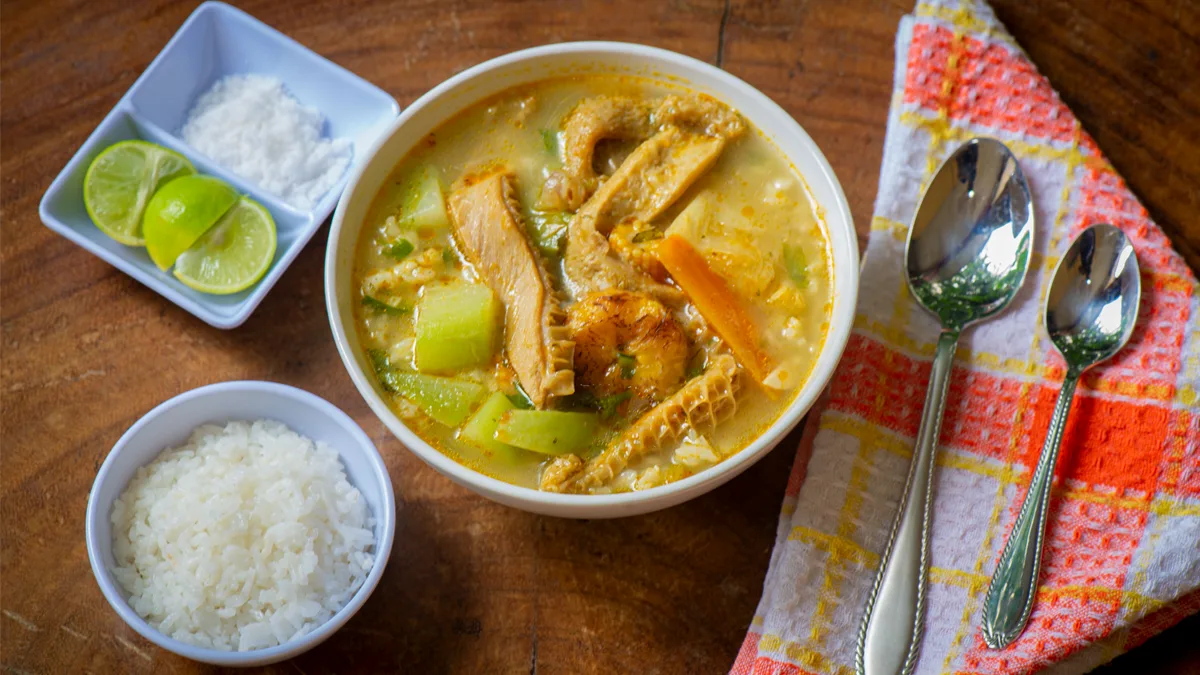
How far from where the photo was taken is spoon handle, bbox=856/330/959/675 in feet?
7.75

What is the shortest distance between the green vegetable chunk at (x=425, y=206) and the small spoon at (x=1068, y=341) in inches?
58.6

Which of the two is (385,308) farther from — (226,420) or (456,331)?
(226,420)

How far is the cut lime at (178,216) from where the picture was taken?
270 cm

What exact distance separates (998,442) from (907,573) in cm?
39

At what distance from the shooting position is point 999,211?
2689mm

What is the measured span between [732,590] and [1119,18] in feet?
6.29

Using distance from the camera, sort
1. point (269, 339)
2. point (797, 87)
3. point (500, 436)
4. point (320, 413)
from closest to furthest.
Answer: point (500, 436) < point (320, 413) < point (269, 339) < point (797, 87)

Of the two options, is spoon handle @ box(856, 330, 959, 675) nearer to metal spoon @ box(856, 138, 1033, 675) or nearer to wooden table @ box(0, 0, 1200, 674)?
metal spoon @ box(856, 138, 1033, 675)

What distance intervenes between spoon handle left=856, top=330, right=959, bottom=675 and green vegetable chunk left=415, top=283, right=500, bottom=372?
3.37 feet

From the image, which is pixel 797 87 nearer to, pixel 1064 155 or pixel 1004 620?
pixel 1064 155

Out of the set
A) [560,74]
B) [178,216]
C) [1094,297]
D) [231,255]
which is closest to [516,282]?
[560,74]

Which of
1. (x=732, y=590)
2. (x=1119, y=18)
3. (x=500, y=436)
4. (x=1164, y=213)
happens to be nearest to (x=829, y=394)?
(x=732, y=590)

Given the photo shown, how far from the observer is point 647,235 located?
247 centimetres

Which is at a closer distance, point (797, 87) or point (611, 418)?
point (611, 418)
